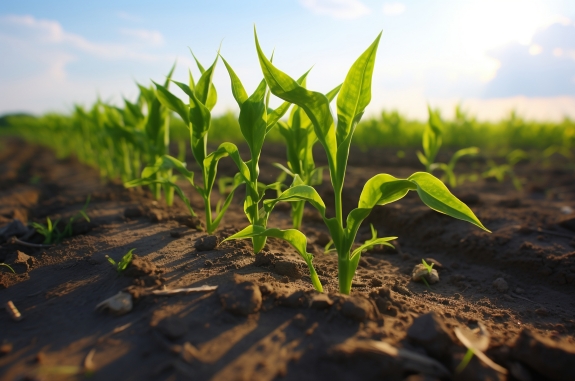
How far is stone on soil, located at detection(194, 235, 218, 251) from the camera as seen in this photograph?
2.05m

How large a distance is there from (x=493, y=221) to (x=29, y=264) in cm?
307

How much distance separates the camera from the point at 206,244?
205 cm

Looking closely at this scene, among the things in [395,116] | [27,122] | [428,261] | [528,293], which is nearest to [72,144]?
[27,122]

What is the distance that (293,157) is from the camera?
2312mm

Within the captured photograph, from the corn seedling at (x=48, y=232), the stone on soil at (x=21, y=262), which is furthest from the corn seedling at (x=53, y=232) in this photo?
the stone on soil at (x=21, y=262)

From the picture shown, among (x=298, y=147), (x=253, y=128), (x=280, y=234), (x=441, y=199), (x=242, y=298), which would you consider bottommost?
(x=242, y=298)

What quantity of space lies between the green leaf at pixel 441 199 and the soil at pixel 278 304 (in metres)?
0.36

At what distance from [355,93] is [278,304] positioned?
2.79 feet

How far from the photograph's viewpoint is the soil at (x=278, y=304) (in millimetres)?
1186

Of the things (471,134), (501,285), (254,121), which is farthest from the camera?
(471,134)

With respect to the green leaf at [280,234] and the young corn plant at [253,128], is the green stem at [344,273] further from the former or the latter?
the young corn plant at [253,128]

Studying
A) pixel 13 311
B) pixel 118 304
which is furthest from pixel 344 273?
pixel 13 311

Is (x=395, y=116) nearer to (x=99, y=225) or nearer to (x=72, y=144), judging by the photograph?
(x=72, y=144)

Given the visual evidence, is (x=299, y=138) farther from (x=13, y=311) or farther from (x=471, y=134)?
(x=471, y=134)
